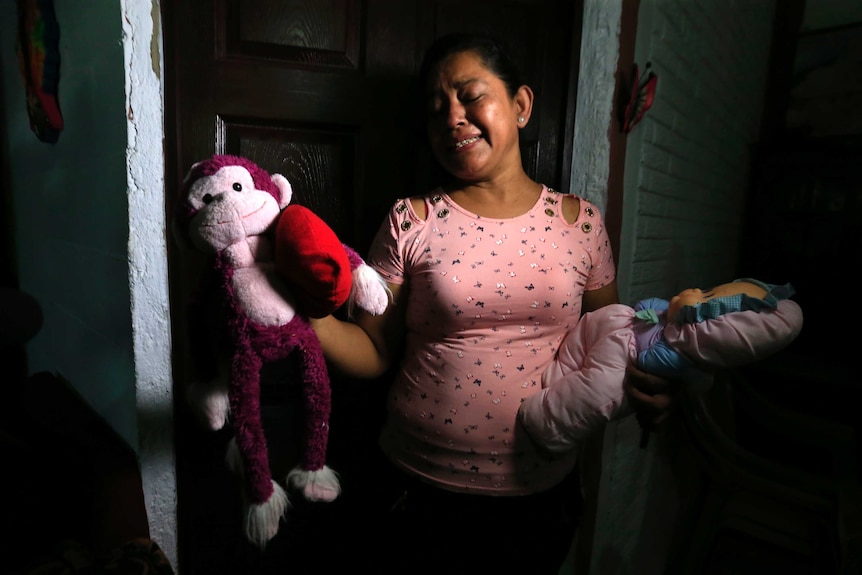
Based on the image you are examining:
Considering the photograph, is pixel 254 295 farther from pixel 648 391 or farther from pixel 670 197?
pixel 670 197

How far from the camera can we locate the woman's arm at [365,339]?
2.67 ft

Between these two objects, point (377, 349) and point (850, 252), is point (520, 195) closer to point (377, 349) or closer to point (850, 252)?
point (377, 349)

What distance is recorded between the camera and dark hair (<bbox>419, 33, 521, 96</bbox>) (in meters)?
0.89

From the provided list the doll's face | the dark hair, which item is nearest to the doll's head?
the doll's face

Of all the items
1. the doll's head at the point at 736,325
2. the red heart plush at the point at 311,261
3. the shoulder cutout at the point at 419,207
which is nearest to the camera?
the red heart plush at the point at 311,261

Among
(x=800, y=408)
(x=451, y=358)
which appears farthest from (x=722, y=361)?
(x=800, y=408)

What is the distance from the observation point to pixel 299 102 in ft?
3.32

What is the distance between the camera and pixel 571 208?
998mm

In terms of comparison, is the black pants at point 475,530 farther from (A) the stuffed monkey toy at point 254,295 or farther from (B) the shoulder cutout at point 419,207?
(B) the shoulder cutout at point 419,207

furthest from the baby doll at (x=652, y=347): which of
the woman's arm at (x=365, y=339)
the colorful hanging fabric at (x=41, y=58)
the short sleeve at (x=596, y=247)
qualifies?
the colorful hanging fabric at (x=41, y=58)

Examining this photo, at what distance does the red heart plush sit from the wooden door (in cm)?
49

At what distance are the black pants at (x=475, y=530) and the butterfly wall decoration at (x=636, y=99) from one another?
960 millimetres

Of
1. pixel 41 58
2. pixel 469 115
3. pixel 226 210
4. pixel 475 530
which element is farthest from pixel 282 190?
Result: pixel 41 58

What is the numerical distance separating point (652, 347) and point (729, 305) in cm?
13
